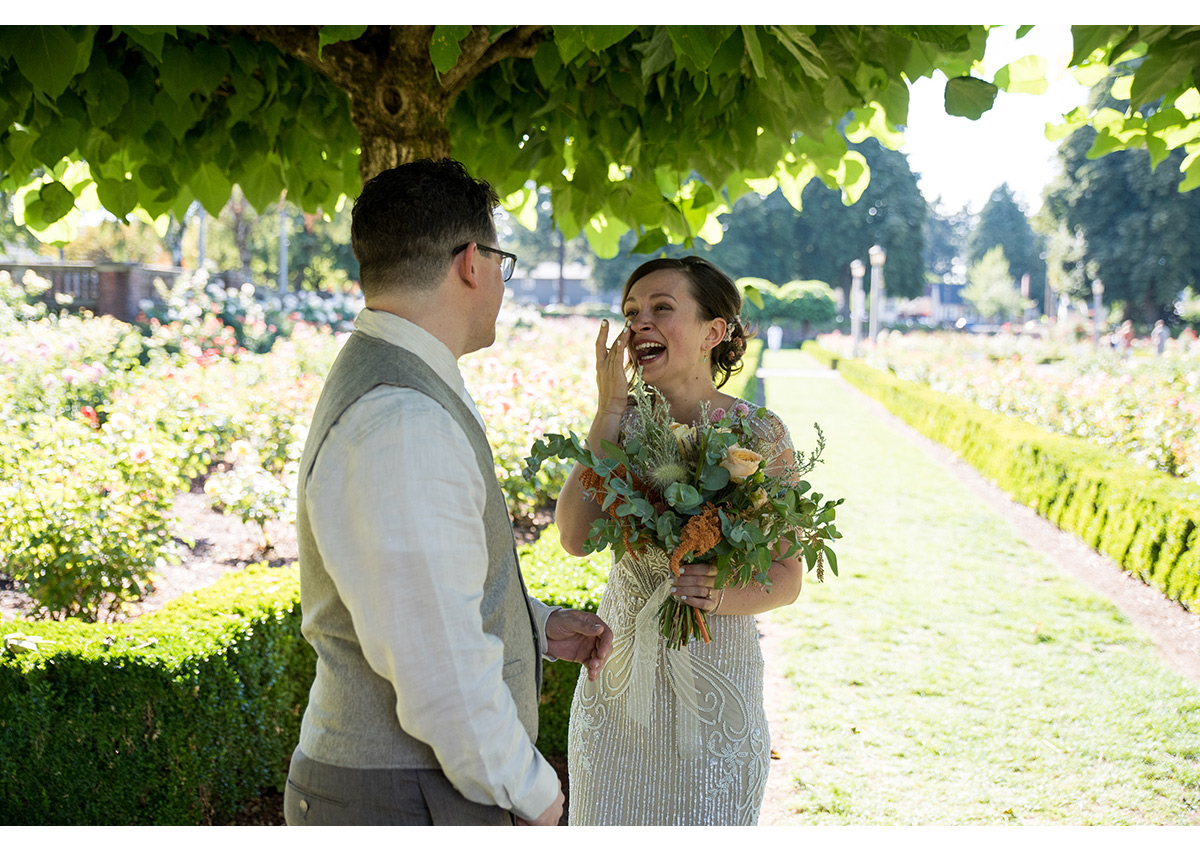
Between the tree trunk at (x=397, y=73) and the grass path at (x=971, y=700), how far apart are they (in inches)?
129

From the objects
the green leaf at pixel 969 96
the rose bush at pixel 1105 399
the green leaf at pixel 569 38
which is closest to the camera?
the green leaf at pixel 569 38

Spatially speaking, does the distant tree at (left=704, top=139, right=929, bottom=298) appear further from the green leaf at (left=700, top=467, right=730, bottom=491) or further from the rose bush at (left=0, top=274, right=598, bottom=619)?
the green leaf at (left=700, top=467, right=730, bottom=491)

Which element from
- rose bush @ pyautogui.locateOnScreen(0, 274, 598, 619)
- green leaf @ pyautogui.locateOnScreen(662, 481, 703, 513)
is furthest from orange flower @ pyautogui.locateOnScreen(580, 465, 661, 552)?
rose bush @ pyautogui.locateOnScreen(0, 274, 598, 619)

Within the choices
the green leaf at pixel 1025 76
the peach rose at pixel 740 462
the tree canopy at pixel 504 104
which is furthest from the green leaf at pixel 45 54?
the green leaf at pixel 1025 76

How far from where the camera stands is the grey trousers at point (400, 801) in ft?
5.17

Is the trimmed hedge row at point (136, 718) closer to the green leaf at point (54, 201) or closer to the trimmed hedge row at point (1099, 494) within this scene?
the green leaf at point (54, 201)

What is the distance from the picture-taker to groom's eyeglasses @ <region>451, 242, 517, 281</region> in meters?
1.68

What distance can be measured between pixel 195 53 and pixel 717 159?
69.9 inches

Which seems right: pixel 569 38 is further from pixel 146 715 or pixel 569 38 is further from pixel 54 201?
pixel 146 715

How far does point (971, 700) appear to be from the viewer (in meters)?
5.32

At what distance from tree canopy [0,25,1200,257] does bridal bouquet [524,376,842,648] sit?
0.88 metres

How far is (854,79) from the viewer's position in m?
2.83

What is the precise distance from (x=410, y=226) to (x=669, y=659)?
55.5 inches
